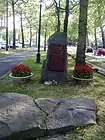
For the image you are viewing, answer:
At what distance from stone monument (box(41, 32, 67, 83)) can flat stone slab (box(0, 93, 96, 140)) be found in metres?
4.90

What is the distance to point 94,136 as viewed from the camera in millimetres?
6832

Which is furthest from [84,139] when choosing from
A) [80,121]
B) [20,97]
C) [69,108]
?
[20,97]

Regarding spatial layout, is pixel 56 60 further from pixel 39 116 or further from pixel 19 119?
pixel 19 119

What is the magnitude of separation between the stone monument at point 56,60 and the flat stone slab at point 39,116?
4900 mm

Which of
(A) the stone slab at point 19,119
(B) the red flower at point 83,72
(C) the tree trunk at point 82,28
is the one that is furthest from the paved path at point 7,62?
(A) the stone slab at point 19,119

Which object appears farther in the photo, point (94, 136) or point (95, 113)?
point (95, 113)

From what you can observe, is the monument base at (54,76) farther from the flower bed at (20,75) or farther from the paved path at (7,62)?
the paved path at (7,62)

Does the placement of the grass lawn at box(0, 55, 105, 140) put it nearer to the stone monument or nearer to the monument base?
the monument base

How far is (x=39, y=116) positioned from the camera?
716 centimetres

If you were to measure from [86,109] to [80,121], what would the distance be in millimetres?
827

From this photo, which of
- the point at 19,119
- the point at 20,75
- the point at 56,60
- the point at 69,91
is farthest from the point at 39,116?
the point at 56,60

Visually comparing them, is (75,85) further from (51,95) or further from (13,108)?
(13,108)

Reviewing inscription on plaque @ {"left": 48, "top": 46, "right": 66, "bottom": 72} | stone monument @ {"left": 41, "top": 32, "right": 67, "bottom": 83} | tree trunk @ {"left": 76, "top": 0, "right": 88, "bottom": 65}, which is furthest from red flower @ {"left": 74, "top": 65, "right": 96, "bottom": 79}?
tree trunk @ {"left": 76, "top": 0, "right": 88, "bottom": 65}

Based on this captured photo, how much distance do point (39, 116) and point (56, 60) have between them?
22.1 feet
